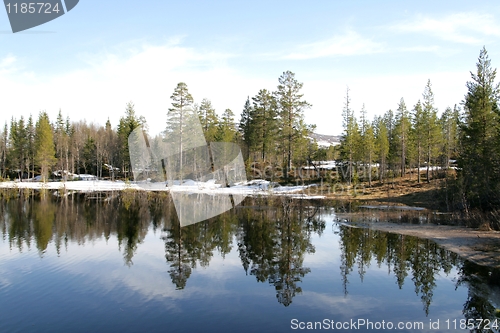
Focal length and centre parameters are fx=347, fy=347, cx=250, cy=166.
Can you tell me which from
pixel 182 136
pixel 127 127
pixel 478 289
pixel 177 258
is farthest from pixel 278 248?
pixel 127 127

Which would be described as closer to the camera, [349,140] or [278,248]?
[278,248]

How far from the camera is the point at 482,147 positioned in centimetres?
2634

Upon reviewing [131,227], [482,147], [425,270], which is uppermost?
[482,147]

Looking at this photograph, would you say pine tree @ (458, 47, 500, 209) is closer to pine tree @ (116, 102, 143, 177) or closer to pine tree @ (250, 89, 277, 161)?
pine tree @ (250, 89, 277, 161)

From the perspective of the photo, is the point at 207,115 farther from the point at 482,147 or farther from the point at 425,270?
the point at 425,270

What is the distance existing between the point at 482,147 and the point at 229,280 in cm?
2374

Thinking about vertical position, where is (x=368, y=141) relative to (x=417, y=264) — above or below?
above

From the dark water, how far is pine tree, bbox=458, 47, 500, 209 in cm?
1007

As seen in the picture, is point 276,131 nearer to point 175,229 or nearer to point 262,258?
point 175,229

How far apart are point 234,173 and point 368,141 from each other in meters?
20.0

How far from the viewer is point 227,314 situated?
945 cm

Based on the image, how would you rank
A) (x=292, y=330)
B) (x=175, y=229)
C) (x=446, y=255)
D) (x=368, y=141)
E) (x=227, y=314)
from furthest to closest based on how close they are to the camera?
(x=368, y=141) → (x=175, y=229) → (x=446, y=255) → (x=227, y=314) → (x=292, y=330)

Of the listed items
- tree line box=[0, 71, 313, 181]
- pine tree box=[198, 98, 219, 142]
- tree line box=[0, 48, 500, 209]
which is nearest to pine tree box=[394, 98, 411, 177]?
tree line box=[0, 48, 500, 209]

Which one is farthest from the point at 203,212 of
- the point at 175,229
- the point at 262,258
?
the point at 262,258
